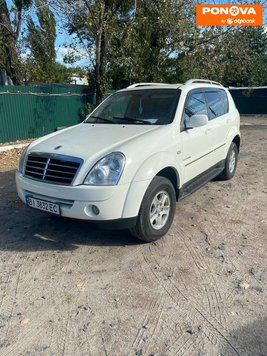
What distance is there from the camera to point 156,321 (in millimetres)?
2611

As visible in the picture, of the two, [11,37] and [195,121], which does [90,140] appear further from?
[11,37]

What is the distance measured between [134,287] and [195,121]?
7.42 feet

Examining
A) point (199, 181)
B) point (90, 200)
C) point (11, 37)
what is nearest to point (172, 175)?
point (199, 181)

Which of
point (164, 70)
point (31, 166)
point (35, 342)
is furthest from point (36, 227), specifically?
point (164, 70)

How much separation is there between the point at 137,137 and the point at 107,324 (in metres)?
1.97

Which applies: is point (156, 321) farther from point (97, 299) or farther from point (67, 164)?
point (67, 164)

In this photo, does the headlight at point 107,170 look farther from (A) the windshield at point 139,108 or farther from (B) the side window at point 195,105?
(B) the side window at point 195,105

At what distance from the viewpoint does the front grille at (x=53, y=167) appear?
3.42 m

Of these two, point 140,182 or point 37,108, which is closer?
point 140,182

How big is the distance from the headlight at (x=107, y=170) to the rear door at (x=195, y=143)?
119 centimetres

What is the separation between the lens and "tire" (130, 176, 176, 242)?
3.53 m

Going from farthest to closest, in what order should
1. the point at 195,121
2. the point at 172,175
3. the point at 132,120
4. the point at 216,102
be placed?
the point at 216,102
the point at 132,120
the point at 195,121
the point at 172,175

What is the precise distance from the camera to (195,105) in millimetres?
4738

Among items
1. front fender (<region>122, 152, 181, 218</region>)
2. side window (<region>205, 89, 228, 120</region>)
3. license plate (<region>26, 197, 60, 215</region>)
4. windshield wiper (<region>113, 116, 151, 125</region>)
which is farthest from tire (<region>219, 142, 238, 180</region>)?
license plate (<region>26, 197, 60, 215</region>)
